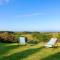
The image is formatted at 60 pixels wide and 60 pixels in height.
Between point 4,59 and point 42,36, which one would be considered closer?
point 4,59

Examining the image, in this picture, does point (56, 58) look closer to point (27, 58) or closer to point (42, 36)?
point (27, 58)

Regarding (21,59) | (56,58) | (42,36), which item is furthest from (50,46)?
(42,36)

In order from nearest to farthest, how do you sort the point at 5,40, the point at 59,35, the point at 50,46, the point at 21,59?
the point at 21,59, the point at 50,46, the point at 5,40, the point at 59,35

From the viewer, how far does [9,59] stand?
998 cm

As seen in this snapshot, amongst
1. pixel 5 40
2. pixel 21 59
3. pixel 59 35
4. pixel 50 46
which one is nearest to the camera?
pixel 21 59

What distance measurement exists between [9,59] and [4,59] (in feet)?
0.87

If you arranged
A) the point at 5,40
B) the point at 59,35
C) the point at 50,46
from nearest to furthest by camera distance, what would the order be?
the point at 50,46
the point at 5,40
the point at 59,35

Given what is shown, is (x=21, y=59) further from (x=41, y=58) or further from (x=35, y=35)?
(x=35, y=35)

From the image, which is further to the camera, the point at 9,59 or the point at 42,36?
the point at 42,36

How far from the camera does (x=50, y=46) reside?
14.0 m

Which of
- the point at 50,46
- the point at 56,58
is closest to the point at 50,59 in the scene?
the point at 56,58

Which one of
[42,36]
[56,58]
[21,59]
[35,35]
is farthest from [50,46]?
[35,35]

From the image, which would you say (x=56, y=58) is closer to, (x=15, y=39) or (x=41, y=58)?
(x=41, y=58)

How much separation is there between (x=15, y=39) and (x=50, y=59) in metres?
9.51
